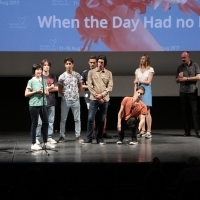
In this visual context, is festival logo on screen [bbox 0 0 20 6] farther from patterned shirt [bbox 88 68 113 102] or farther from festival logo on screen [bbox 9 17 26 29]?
patterned shirt [bbox 88 68 113 102]

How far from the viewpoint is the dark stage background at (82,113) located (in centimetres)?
1038

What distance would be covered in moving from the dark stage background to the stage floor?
841mm

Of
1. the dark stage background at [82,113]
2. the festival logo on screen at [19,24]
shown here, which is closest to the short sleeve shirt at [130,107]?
the dark stage background at [82,113]

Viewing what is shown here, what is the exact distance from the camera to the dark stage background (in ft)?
34.0

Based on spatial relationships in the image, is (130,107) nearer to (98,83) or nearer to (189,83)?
(98,83)

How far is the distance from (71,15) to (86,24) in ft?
0.93

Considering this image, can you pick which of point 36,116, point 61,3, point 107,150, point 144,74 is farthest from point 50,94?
Answer: point 61,3

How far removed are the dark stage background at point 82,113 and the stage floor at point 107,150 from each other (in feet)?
2.76

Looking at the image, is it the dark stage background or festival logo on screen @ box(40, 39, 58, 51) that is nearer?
festival logo on screen @ box(40, 39, 58, 51)

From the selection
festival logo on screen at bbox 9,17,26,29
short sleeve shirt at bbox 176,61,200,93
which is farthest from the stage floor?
festival logo on screen at bbox 9,17,26,29

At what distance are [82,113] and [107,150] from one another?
2.70 meters

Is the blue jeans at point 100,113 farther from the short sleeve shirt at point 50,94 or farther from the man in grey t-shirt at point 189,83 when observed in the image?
the man in grey t-shirt at point 189,83

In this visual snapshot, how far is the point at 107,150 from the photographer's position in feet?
25.8
